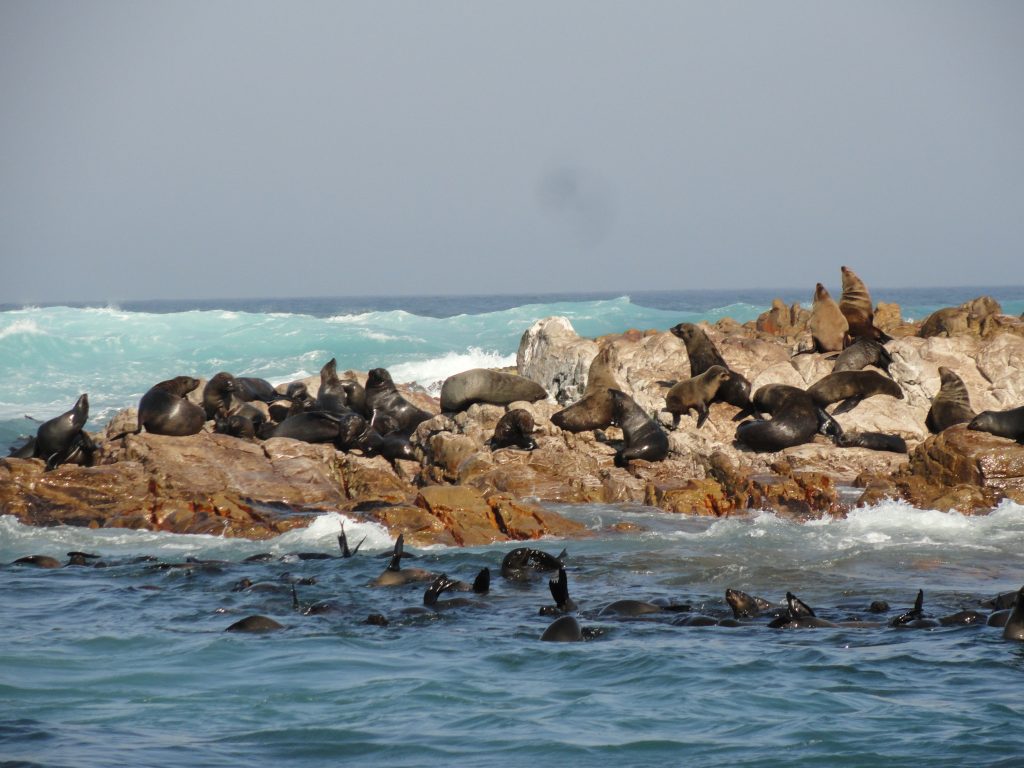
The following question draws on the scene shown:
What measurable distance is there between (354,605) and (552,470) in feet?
20.7

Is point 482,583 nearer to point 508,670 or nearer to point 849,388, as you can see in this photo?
point 508,670

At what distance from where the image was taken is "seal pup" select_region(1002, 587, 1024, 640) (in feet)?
29.3

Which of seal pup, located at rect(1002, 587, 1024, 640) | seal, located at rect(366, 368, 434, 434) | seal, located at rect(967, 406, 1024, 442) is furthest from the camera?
seal, located at rect(366, 368, 434, 434)

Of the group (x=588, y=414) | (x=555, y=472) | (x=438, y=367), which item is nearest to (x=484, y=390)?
(x=588, y=414)

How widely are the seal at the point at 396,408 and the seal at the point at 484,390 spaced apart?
1.85 feet

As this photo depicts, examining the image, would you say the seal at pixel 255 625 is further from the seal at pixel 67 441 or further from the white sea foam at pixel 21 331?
the white sea foam at pixel 21 331

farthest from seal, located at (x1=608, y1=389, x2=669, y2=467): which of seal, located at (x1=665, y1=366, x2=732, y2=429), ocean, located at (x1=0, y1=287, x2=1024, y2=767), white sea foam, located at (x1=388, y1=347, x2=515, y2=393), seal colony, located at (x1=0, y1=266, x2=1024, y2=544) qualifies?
white sea foam, located at (x1=388, y1=347, x2=515, y2=393)

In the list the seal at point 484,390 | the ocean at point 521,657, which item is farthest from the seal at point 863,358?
the seal at point 484,390

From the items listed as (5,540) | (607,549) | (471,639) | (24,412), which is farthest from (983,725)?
(24,412)

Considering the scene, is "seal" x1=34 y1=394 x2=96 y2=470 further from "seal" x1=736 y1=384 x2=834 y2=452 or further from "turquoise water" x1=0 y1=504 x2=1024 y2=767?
"seal" x1=736 y1=384 x2=834 y2=452

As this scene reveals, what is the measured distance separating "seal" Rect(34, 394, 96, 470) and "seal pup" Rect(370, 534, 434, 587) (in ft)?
22.8

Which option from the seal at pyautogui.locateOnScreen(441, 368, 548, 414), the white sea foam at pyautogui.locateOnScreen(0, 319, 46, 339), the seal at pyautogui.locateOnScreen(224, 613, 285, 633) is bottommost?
the seal at pyautogui.locateOnScreen(224, 613, 285, 633)

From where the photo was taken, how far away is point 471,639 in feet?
31.1

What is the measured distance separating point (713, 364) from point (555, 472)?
362 centimetres
